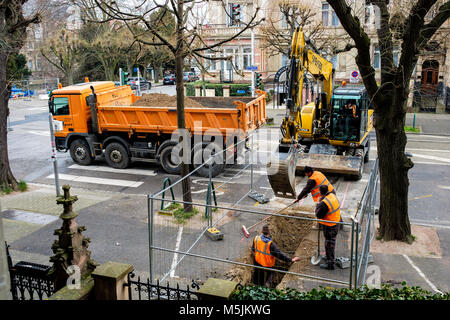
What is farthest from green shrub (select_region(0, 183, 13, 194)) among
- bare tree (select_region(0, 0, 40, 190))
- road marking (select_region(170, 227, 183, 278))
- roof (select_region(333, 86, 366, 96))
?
roof (select_region(333, 86, 366, 96))

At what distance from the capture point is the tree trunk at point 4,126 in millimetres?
12984

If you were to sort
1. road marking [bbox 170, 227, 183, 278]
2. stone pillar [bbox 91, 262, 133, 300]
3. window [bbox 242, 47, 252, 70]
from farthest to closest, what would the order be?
window [bbox 242, 47, 252, 70], road marking [bbox 170, 227, 183, 278], stone pillar [bbox 91, 262, 133, 300]

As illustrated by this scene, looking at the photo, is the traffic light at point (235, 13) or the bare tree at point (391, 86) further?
the traffic light at point (235, 13)

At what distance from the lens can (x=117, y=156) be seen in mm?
16609

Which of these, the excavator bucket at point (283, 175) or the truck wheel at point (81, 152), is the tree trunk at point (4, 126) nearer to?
the truck wheel at point (81, 152)

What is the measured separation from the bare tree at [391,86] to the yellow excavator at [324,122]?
2996mm

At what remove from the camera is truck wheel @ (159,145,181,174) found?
1557 cm

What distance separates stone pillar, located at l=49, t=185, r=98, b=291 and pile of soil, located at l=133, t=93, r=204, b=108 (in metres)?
9.85

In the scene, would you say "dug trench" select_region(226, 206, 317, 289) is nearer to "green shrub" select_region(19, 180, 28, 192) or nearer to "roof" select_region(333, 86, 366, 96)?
"roof" select_region(333, 86, 366, 96)

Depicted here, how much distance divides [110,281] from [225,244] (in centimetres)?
480

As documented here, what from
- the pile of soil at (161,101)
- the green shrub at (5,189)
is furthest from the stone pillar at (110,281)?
the pile of soil at (161,101)

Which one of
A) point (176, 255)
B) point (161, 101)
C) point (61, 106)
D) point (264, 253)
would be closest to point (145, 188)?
point (161, 101)

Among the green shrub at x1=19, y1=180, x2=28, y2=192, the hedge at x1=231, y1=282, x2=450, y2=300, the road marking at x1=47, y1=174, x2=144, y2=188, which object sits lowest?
the road marking at x1=47, y1=174, x2=144, y2=188

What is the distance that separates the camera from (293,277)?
26.5 ft
